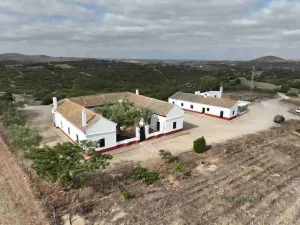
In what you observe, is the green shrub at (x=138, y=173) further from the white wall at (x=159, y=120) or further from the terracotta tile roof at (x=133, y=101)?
the terracotta tile roof at (x=133, y=101)

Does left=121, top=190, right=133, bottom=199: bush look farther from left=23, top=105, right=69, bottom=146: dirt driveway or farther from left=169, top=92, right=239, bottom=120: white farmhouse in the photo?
left=169, top=92, right=239, bottom=120: white farmhouse

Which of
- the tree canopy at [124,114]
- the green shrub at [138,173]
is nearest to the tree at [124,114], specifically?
the tree canopy at [124,114]

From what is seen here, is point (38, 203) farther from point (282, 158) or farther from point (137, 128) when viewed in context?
point (282, 158)

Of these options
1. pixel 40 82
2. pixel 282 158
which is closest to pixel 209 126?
pixel 282 158

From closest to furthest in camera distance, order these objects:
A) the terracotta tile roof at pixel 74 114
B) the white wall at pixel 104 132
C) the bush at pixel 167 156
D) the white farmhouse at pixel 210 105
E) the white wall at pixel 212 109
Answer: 1. the bush at pixel 167 156
2. the white wall at pixel 104 132
3. the terracotta tile roof at pixel 74 114
4. the white wall at pixel 212 109
5. the white farmhouse at pixel 210 105

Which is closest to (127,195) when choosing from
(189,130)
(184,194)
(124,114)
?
(184,194)

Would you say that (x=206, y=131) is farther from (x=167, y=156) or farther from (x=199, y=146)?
(x=167, y=156)
